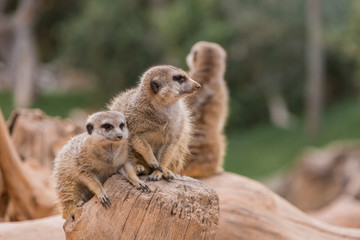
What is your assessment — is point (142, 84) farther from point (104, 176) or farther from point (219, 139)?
point (219, 139)

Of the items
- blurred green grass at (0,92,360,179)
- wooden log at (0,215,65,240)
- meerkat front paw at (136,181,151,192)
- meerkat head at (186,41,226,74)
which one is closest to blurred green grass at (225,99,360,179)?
blurred green grass at (0,92,360,179)

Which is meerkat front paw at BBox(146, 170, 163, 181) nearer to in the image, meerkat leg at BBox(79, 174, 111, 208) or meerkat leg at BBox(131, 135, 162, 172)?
meerkat leg at BBox(131, 135, 162, 172)

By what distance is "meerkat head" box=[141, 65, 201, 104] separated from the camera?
263 centimetres

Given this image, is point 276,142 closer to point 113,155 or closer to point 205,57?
point 205,57

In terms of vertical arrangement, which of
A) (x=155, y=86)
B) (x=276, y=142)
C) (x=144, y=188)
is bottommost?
(x=144, y=188)

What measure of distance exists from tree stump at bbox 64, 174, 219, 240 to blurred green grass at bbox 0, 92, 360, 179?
8772 mm

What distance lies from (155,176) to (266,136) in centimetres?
1073

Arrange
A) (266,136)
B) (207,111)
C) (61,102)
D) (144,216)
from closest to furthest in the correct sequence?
(144,216) → (207,111) → (266,136) → (61,102)

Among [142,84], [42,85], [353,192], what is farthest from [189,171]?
[42,85]

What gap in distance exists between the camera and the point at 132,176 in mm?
2512

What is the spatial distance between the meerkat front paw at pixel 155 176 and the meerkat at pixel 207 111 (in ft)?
4.30

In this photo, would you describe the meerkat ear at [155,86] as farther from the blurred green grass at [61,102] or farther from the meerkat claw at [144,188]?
the blurred green grass at [61,102]

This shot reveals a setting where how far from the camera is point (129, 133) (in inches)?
104

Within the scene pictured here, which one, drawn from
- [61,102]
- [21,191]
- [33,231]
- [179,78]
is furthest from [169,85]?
[61,102]
